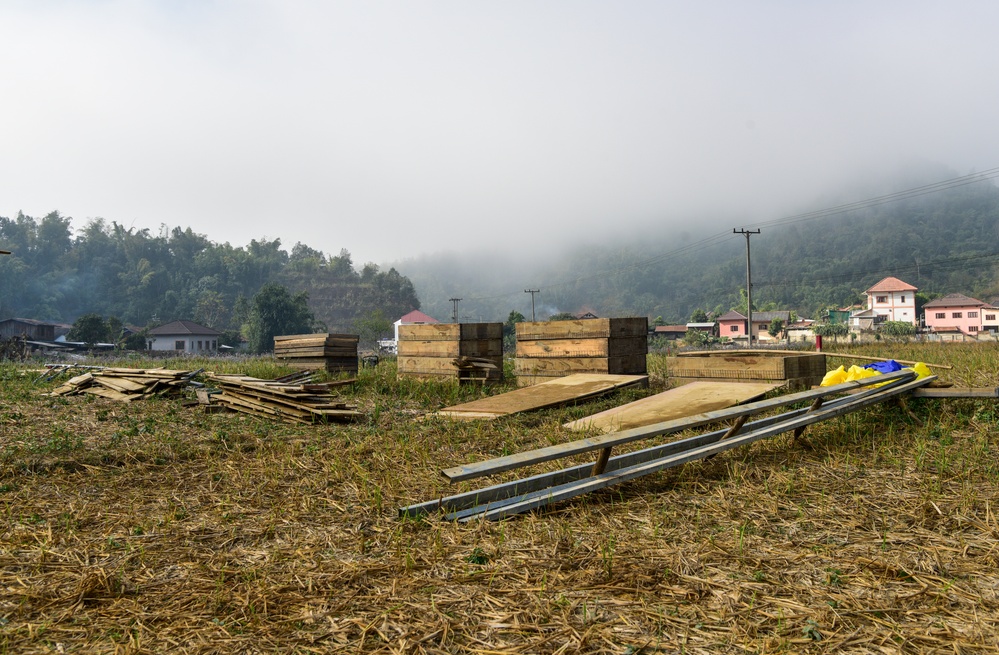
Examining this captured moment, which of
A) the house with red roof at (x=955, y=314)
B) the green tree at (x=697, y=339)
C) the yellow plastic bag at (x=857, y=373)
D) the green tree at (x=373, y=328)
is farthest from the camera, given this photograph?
the green tree at (x=373, y=328)

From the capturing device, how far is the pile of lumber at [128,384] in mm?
10414

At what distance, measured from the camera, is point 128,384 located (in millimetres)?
10586

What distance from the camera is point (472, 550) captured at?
3336 mm

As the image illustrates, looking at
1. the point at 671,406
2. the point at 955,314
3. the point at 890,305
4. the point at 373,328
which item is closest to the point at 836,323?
the point at 890,305

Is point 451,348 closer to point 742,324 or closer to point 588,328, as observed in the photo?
point 588,328

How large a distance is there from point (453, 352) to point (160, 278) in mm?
133467

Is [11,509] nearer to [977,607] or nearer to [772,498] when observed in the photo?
[772,498]

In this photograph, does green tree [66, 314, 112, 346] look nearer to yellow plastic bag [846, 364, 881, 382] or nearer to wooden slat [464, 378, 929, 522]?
yellow plastic bag [846, 364, 881, 382]

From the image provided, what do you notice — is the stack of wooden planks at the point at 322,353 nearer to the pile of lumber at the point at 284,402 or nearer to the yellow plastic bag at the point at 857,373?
the pile of lumber at the point at 284,402

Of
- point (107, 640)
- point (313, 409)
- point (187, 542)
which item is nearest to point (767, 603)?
point (107, 640)

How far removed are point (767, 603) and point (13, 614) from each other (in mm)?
3136

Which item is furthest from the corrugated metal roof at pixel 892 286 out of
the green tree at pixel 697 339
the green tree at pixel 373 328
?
the green tree at pixel 373 328

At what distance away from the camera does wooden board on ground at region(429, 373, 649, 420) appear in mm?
8000

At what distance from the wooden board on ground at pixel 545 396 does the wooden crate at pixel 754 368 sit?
0.73 metres
